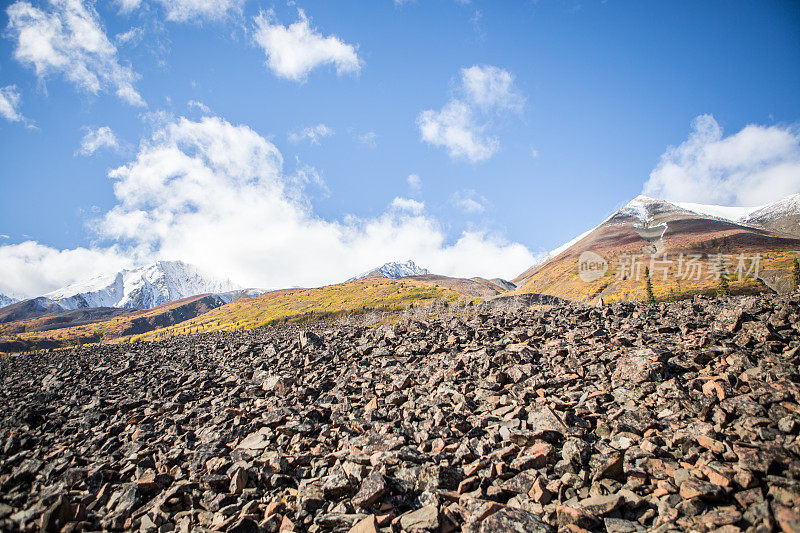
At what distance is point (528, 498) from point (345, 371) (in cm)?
1326

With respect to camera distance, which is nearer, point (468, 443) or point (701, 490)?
point (701, 490)

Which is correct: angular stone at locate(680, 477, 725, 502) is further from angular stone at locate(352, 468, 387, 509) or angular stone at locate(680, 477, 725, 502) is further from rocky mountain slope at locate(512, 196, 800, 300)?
rocky mountain slope at locate(512, 196, 800, 300)

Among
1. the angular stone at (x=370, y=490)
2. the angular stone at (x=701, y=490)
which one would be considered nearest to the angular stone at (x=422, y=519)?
the angular stone at (x=370, y=490)

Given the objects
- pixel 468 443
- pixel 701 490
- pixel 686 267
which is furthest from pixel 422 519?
pixel 686 267

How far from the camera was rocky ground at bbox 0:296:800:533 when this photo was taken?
7.54 m

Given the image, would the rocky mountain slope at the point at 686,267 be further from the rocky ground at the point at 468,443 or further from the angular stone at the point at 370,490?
the angular stone at the point at 370,490

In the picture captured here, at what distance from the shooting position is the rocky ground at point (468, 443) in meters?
7.54

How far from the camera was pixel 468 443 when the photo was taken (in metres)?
10.4

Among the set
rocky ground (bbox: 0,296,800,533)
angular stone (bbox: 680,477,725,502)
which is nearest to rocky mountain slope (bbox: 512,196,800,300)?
rocky ground (bbox: 0,296,800,533)

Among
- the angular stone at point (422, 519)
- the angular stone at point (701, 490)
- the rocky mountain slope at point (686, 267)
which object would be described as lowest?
the angular stone at point (422, 519)

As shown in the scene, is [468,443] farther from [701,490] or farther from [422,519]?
[701,490]

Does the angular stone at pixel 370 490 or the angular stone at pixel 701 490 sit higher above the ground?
the angular stone at pixel 701 490

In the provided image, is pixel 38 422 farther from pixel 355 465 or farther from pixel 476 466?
pixel 476 466

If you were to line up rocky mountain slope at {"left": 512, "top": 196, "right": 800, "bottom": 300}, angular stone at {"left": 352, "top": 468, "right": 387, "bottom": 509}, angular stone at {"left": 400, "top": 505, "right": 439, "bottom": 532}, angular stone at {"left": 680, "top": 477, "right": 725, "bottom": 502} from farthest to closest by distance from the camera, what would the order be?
rocky mountain slope at {"left": 512, "top": 196, "right": 800, "bottom": 300} < angular stone at {"left": 352, "top": 468, "right": 387, "bottom": 509} < angular stone at {"left": 400, "top": 505, "right": 439, "bottom": 532} < angular stone at {"left": 680, "top": 477, "right": 725, "bottom": 502}
